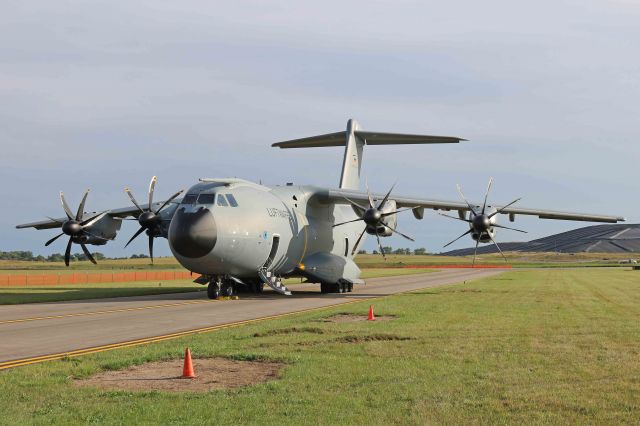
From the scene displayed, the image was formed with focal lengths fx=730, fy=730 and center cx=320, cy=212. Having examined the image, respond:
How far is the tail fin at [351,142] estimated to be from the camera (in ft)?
148

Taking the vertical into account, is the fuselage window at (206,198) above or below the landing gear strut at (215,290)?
above

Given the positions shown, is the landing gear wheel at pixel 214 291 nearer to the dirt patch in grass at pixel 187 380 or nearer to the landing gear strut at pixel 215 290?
the landing gear strut at pixel 215 290

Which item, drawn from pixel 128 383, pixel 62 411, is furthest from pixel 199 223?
pixel 62 411

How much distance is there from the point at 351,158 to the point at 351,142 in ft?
3.28

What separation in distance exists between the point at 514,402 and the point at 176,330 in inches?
443

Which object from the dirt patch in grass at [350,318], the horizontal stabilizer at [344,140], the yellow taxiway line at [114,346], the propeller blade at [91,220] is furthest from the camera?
the horizontal stabilizer at [344,140]

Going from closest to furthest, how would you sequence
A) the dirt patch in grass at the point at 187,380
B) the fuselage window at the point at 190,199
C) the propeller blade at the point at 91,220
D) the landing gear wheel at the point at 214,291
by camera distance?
1. the dirt patch in grass at the point at 187,380
2. the fuselage window at the point at 190,199
3. the landing gear wheel at the point at 214,291
4. the propeller blade at the point at 91,220

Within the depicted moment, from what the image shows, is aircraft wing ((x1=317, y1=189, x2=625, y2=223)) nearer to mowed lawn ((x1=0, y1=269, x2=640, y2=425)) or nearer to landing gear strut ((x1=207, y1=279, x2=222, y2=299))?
landing gear strut ((x1=207, y1=279, x2=222, y2=299))

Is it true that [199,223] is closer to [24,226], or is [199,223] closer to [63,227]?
[63,227]

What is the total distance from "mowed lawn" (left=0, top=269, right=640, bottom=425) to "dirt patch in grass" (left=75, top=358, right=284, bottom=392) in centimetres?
Result: 36

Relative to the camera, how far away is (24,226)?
144ft

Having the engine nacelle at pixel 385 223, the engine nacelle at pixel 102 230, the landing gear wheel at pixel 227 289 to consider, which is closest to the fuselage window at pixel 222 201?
the landing gear wheel at pixel 227 289

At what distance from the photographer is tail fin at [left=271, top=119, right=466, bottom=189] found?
1778 inches

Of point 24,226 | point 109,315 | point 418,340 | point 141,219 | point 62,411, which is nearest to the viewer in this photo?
point 62,411
